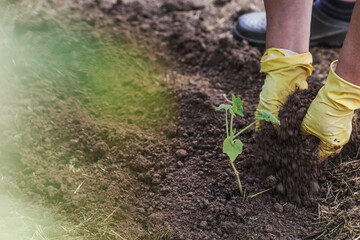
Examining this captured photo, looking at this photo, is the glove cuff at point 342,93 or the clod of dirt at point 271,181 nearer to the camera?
the glove cuff at point 342,93

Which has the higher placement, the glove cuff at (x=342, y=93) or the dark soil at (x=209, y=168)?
the glove cuff at (x=342, y=93)

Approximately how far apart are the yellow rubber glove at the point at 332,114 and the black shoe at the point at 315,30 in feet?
3.66

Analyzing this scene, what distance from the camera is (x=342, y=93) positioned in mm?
1517

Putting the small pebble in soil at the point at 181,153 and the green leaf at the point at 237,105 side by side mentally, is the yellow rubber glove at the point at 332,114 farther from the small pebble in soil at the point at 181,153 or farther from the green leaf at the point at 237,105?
the small pebble in soil at the point at 181,153

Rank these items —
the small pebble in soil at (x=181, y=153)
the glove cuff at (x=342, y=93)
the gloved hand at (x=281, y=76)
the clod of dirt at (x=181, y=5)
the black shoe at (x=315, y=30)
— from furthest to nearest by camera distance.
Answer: the clod of dirt at (x=181, y=5), the black shoe at (x=315, y=30), the small pebble in soil at (x=181, y=153), the gloved hand at (x=281, y=76), the glove cuff at (x=342, y=93)

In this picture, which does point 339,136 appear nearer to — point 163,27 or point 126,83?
point 126,83

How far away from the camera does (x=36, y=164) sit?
1.79 meters

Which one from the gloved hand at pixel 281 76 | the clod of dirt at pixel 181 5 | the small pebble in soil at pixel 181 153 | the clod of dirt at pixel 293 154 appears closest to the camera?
the clod of dirt at pixel 293 154

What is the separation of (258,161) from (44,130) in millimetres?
1051

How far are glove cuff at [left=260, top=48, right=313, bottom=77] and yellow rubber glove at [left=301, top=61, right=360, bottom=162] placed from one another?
18cm

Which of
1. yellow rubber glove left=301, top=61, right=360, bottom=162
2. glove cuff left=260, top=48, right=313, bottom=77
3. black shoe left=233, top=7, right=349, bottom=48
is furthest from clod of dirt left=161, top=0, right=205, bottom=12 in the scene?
yellow rubber glove left=301, top=61, right=360, bottom=162

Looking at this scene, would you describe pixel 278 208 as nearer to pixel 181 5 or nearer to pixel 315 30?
pixel 315 30

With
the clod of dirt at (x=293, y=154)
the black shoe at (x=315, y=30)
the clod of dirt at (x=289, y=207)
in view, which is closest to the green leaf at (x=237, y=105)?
the clod of dirt at (x=293, y=154)

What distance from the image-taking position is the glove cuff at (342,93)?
150cm
